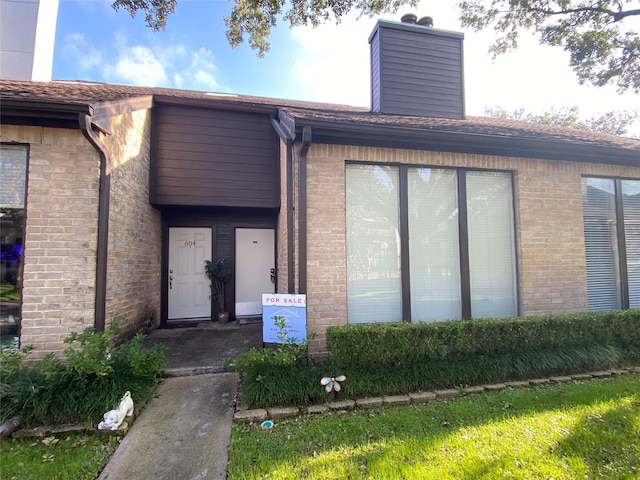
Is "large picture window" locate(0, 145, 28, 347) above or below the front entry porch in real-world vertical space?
above

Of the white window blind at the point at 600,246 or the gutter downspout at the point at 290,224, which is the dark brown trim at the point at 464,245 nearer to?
the white window blind at the point at 600,246

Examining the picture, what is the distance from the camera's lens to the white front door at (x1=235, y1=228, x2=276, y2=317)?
279 inches

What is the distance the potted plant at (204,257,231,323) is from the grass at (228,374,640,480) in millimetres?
4179

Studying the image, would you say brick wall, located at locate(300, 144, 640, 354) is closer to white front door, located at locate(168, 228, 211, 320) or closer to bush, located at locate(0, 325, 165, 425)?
bush, located at locate(0, 325, 165, 425)

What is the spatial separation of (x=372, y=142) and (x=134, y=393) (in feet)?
14.2

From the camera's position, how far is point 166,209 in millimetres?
6453

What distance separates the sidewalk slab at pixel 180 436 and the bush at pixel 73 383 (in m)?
0.36

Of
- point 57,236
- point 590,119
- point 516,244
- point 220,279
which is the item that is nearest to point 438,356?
point 516,244

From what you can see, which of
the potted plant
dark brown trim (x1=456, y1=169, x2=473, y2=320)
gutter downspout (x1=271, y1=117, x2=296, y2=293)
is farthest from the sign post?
the potted plant

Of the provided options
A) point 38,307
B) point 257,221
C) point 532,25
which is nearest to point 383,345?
point 38,307

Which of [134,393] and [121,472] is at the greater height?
[134,393]

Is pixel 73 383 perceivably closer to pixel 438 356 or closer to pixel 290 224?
pixel 290 224

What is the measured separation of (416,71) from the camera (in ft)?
22.1

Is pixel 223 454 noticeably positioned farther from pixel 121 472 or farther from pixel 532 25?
pixel 532 25
